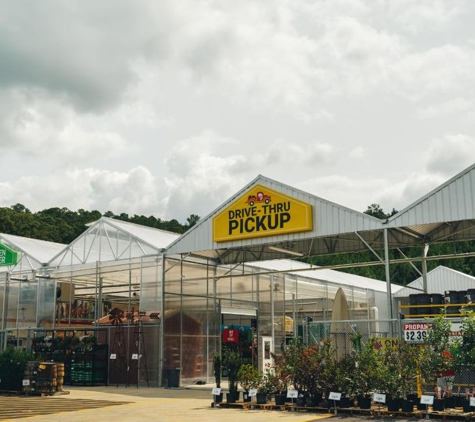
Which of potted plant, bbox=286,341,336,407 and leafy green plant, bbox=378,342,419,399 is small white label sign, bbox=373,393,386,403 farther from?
potted plant, bbox=286,341,336,407

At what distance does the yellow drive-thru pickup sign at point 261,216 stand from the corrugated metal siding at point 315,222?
0.59 feet

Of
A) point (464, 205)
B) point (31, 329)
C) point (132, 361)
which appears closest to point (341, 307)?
point (464, 205)

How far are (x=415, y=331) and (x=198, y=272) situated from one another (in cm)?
1273

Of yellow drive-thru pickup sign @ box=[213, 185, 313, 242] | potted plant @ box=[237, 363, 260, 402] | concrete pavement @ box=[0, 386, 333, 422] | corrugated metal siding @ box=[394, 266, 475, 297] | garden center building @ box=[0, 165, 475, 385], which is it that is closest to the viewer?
concrete pavement @ box=[0, 386, 333, 422]

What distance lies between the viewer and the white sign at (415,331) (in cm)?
1705

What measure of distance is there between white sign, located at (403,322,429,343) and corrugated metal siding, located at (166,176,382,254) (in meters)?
4.55

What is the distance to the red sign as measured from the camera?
30.0 metres

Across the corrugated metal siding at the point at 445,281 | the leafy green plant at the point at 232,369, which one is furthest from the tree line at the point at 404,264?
the leafy green plant at the point at 232,369

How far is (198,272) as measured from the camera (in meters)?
28.0

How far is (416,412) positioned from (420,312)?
258 inches

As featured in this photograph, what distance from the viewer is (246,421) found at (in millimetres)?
14242

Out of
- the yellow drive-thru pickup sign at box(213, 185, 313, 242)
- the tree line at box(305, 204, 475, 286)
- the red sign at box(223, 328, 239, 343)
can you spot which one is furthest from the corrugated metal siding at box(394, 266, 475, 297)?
the yellow drive-thru pickup sign at box(213, 185, 313, 242)

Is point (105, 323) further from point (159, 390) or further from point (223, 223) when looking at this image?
point (223, 223)

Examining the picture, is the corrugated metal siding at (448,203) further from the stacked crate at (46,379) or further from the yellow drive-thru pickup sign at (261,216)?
the stacked crate at (46,379)
